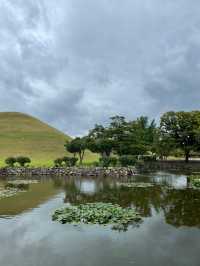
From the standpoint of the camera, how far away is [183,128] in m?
72.4

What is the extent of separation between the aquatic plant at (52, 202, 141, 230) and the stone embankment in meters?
29.9

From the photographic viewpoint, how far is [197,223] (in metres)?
18.1

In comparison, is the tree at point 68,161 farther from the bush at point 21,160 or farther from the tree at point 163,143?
the tree at point 163,143

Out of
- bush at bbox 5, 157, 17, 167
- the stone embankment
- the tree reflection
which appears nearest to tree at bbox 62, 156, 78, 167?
the stone embankment

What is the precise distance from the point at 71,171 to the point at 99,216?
112 ft

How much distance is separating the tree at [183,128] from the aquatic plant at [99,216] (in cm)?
5297

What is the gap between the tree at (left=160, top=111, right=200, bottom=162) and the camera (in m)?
70.9

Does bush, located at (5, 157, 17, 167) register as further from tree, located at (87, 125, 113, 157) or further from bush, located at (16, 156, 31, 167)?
tree, located at (87, 125, 113, 157)

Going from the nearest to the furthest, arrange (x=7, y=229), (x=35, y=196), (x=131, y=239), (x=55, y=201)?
(x=131, y=239)
(x=7, y=229)
(x=55, y=201)
(x=35, y=196)

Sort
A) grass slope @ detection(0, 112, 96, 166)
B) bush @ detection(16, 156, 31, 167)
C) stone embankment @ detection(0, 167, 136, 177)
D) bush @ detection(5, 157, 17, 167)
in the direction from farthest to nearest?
grass slope @ detection(0, 112, 96, 166), bush @ detection(16, 156, 31, 167), bush @ detection(5, 157, 17, 167), stone embankment @ detection(0, 167, 136, 177)

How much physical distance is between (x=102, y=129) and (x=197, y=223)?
171 ft

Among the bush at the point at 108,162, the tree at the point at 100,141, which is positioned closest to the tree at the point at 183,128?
the tree at the point at 100,141

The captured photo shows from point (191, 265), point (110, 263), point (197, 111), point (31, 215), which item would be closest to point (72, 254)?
point (110, 263)

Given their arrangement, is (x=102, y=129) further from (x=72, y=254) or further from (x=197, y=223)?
(x=72, y=254)
